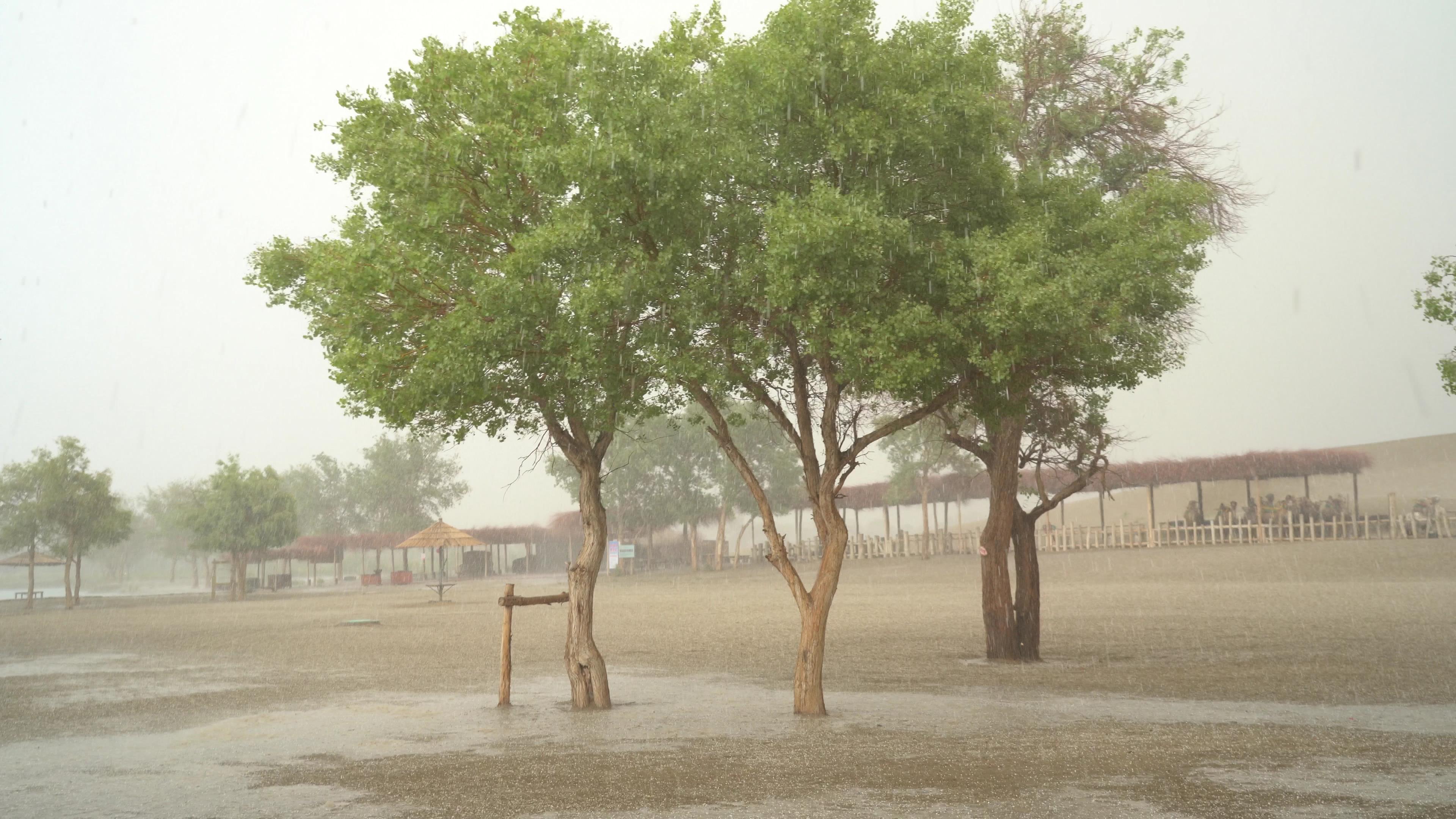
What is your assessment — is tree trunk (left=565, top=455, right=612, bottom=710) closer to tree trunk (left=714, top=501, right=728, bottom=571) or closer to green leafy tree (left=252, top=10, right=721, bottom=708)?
green leafy tree (left=252, top=10, right=721, bottom=708)

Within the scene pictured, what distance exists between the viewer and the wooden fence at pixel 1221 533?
3906cm

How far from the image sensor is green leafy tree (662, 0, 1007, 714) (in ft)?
34.0

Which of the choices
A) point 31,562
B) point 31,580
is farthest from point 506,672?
point 31,580

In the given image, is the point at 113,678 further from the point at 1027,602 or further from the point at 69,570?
the point at 69,570

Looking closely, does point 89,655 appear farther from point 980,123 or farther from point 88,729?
point 980,123

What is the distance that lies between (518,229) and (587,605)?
447 cm

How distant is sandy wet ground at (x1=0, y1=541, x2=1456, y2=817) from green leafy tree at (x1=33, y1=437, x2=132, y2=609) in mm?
20226

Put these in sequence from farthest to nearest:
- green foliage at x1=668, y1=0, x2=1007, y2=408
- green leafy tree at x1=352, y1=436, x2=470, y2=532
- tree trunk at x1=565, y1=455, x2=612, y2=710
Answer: green leafy tree at x1=352, y1=436, x2=470, y2=532 → tree trunk at x1=565, y1=455, x2=612, y2=710 → green foliage at x1=668, y1=0, x2=1007, y2=408

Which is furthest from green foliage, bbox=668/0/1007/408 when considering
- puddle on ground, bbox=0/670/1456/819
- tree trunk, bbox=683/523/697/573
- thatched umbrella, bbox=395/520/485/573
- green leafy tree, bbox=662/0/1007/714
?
tree trunk, bbox=683/523/697/573

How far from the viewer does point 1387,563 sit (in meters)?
32.4

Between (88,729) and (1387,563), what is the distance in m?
33.6

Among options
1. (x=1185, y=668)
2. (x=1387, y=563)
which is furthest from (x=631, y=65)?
(x=1387, y=563)

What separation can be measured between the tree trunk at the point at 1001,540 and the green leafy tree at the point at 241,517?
4101 centimetres

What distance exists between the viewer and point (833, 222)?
32.2 ft
